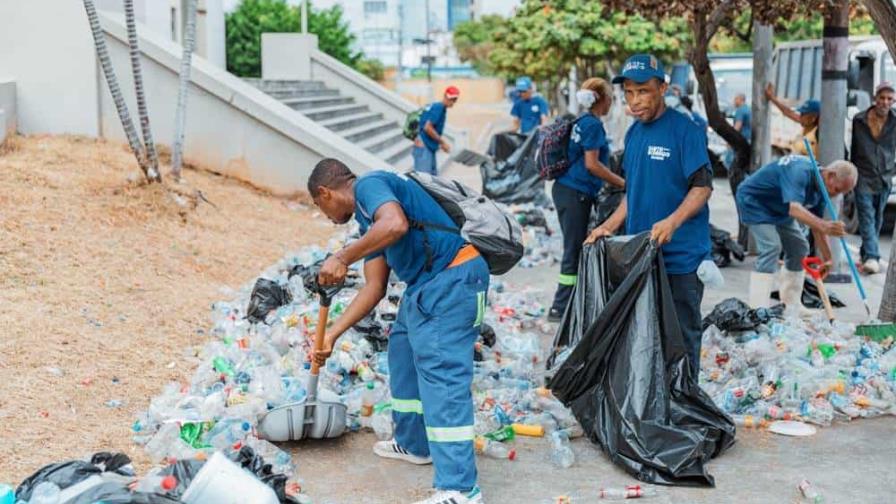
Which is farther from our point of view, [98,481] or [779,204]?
[779,204]

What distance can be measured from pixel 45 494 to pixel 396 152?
14665 mm

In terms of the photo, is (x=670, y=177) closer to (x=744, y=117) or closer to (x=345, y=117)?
(x=744, y=117)

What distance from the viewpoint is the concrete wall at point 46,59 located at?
12.5 metres

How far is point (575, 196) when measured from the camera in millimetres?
8383

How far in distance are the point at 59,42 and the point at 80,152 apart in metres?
1.73

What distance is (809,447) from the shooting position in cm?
570

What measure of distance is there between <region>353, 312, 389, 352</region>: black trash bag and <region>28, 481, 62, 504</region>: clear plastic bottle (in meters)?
2.89

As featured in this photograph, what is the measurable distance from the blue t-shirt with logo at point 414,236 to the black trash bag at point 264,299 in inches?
121

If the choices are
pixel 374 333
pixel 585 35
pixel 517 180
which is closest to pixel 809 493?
pixel 374 333

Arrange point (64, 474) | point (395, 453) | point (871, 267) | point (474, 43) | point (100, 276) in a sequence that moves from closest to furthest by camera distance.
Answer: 1. point (64, 474)
2. point (395, 453)
3. point (100, 276)
4. point (871, 267)
5. point (474, 43)

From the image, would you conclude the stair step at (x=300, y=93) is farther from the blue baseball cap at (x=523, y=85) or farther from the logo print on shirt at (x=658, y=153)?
the logo print on shirt at (x=658, y=153)

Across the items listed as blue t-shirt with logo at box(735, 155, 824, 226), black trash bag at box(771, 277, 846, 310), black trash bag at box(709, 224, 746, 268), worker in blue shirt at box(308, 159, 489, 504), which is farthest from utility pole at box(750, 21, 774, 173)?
worker in blue shirt at box(308, 159, 489, 504)

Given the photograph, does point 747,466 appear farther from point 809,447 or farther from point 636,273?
point 636,273

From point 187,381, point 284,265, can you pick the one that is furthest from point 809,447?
point 284,265
